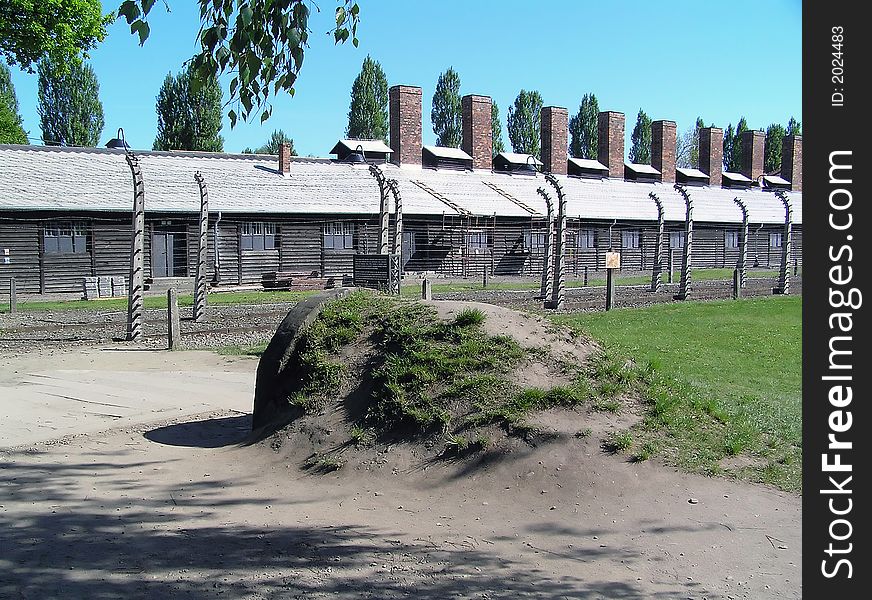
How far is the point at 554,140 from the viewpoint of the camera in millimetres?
55531

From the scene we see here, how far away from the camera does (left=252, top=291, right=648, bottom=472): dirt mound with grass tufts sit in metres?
7.24

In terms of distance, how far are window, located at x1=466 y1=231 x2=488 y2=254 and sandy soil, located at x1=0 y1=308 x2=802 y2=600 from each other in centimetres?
3511

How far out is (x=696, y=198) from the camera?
55531 millimetres

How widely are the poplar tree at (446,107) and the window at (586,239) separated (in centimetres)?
2850

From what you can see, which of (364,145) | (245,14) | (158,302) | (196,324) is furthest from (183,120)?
(245,14)

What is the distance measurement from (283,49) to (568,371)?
3732 millimetres

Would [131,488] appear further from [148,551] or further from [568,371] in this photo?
[568,371]

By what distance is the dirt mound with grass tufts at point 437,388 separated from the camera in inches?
285

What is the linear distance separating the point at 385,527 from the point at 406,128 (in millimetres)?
43839

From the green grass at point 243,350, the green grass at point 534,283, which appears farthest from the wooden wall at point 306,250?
the green grass at point 243,350

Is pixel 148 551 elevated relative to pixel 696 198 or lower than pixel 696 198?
lower

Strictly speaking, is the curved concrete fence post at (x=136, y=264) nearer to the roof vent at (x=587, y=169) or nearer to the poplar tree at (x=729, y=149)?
the roof vent at (x=587, y=169)

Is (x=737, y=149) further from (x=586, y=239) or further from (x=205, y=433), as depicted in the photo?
(x=205, y=433)
